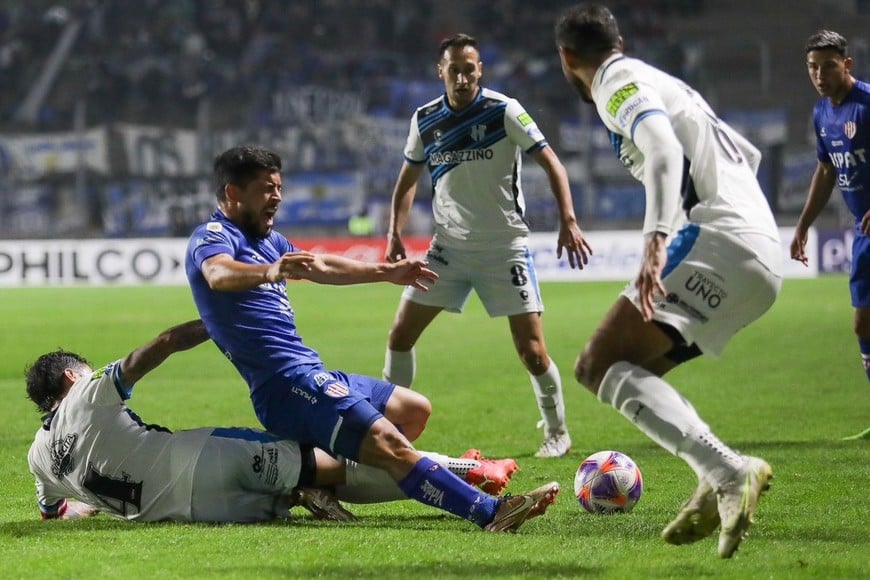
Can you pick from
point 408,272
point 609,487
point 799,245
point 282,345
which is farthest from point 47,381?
point 799,245

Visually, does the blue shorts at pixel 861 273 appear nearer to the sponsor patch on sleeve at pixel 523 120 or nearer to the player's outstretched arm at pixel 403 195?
the sponsor patch on sleeve at pixel 523 120

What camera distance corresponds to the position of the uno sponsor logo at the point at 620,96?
4594 millimetres

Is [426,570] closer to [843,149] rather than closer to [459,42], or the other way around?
[459,42]

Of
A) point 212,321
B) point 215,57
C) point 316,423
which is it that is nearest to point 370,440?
point 316,423

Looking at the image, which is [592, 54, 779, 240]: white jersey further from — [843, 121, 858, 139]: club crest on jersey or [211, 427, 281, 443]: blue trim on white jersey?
[843, 121, 858, 139]: club crest on jersey

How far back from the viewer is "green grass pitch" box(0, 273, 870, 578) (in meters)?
4.54

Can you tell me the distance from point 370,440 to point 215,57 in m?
31.7

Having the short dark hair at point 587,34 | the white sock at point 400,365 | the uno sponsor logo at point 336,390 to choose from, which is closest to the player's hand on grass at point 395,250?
the white sock at point 400,365

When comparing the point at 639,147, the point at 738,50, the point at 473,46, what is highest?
the point at 738,50

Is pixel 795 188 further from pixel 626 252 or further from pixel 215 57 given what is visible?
pixel 215 57

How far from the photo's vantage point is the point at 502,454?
25.7ft

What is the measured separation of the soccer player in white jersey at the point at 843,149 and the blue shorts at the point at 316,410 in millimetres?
3921

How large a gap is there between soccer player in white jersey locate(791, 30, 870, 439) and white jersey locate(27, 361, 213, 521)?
4.36 meters

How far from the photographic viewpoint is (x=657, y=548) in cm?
480
